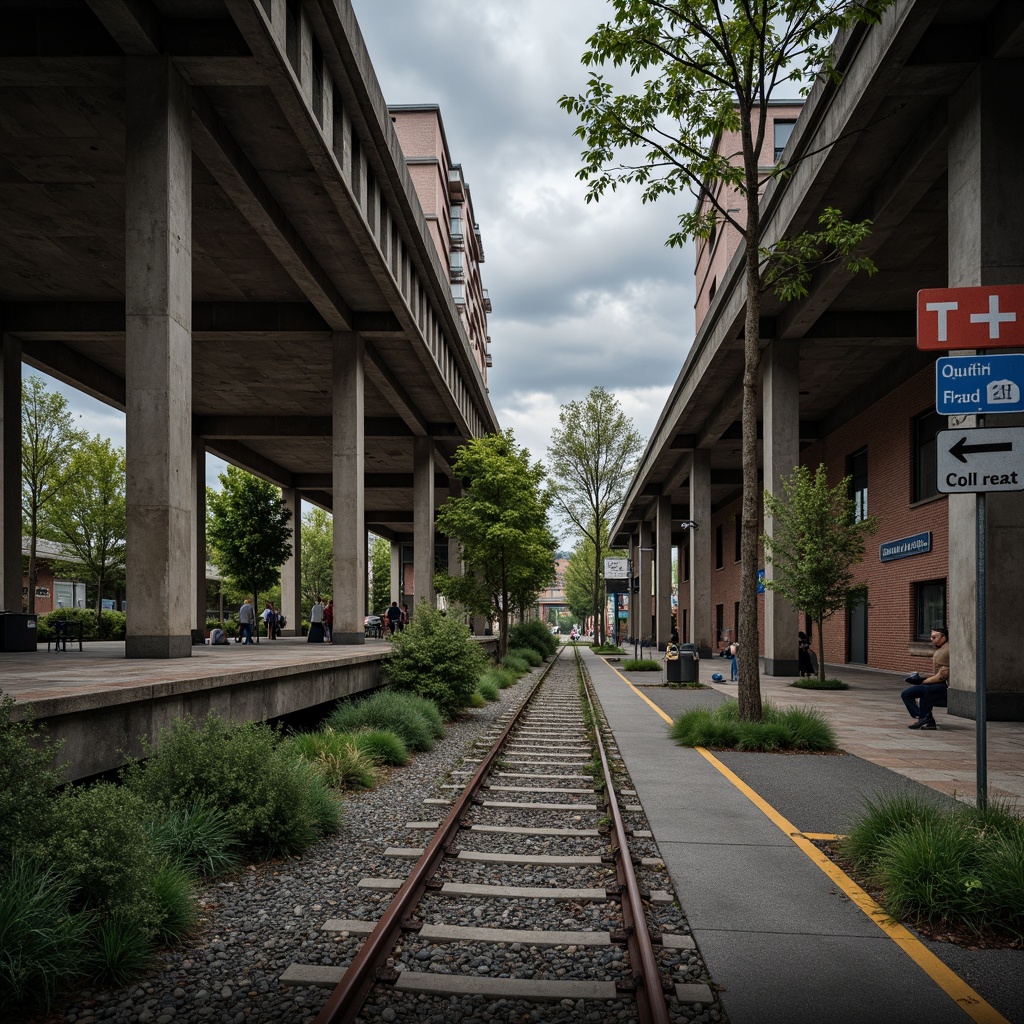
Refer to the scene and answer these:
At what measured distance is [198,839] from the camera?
6113mm

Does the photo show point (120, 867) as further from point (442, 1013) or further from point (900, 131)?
point (900, 131)

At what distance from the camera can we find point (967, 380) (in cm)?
640

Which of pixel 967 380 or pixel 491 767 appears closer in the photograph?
pixel 967 380

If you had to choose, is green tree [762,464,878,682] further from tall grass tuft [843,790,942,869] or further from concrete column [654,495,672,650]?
concrete column [654,495,672,650]

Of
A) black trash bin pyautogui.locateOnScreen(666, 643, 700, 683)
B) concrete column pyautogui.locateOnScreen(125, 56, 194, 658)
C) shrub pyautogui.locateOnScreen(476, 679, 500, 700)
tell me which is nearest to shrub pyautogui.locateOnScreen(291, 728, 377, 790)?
concrete column pyautogui.locateOnScreen(125, 56, 194, 658)

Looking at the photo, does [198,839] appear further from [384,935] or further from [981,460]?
[981,460]

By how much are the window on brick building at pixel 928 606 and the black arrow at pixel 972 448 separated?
20.0 meters

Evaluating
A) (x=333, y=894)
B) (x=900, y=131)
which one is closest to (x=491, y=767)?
(x=333, y=894)

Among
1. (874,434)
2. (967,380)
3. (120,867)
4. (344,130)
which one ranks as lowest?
(120,867)

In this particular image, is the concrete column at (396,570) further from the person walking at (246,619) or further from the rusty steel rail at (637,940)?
the rusty steel rail at (637,940)

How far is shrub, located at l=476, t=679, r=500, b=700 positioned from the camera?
63.2 ft

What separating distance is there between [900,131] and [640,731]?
11738 mm

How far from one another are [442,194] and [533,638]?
2437 cm

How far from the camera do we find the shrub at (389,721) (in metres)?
12.1
